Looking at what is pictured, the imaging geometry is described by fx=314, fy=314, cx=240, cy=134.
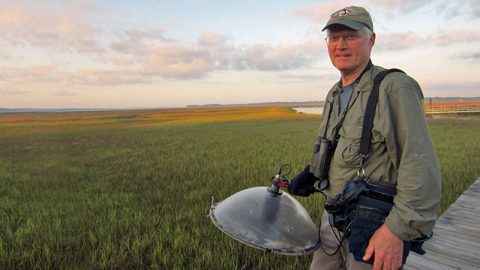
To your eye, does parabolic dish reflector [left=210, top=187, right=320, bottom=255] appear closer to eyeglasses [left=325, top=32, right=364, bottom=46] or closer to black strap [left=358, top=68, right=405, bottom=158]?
black strap [left=358, top=68, right=405, bottom=158]

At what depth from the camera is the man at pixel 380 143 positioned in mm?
1440

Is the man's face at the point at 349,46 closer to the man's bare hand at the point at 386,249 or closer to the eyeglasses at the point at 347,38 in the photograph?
the eyeglasses at the point at 347,38

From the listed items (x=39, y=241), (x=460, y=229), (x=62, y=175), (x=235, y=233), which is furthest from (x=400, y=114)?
(x=62, y=175)

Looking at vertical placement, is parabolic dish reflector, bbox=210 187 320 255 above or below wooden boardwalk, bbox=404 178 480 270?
above

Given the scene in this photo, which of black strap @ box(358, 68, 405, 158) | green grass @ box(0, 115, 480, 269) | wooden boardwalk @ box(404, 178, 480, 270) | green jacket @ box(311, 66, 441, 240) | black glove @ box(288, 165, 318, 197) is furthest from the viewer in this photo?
green grass @ box(0, 115, 480, 269)

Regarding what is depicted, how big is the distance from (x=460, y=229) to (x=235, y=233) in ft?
14.0

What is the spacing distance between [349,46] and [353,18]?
0.15 metres

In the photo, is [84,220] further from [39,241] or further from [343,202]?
[343,202]

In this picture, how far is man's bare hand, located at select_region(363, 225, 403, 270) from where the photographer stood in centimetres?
152

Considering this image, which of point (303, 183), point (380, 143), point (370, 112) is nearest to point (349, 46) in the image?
point (370, 112)

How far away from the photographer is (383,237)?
154 centimetres

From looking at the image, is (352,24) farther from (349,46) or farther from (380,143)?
(380,143)

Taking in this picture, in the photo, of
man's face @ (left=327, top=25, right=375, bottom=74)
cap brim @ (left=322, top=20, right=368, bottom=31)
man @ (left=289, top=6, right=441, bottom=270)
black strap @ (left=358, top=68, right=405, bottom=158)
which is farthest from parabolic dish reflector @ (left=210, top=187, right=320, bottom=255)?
cap brim @ (left=322, top=20, right=368, bottom=31)

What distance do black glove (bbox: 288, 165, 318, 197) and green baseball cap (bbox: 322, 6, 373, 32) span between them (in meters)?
1.05
